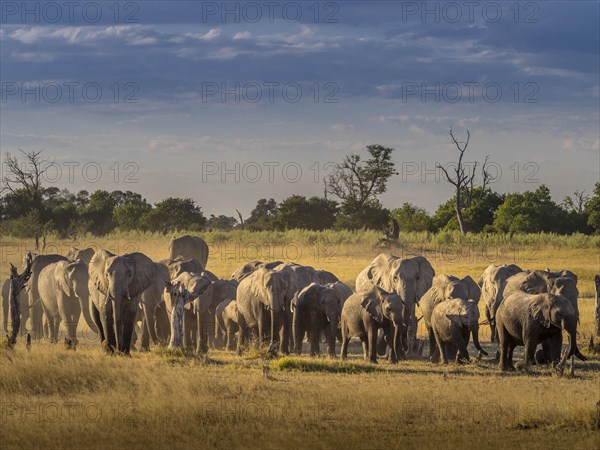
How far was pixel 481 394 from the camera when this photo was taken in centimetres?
1928

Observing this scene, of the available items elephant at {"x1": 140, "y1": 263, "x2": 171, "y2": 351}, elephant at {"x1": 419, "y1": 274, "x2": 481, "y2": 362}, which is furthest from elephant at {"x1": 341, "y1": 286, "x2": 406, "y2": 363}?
elephant at {"x1": 140, "y1": 263, "x2": 171, "y2": 351}

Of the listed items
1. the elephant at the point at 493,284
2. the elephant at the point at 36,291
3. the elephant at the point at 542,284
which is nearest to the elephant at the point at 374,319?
the elephant at the point at 542,284

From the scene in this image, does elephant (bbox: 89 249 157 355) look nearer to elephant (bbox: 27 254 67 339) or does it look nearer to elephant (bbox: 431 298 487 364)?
elephant (bbox: 431 298 487 364)

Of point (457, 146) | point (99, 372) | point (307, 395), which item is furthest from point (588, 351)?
point (457, 146)

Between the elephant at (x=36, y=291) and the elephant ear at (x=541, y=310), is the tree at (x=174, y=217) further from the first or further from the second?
the elephant ear at (x=541, y=310)

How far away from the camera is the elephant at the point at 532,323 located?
2181cm

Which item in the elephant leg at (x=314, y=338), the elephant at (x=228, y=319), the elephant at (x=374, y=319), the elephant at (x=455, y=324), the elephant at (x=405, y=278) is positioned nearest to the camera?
the elephant at (x=455, y=324)

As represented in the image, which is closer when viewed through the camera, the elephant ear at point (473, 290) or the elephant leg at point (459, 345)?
the elephant leg at point (459, 345)

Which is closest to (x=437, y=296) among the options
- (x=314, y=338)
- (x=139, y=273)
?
(x=314, y=338)

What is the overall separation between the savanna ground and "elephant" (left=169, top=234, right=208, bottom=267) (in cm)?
1915

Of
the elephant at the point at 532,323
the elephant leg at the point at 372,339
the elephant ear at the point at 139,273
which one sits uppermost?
the elephant ear at the point at 139,273

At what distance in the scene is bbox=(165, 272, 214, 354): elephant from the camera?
27858 millimetres

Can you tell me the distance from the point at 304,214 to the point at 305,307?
212ft

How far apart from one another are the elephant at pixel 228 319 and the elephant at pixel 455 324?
5770 millimetres
